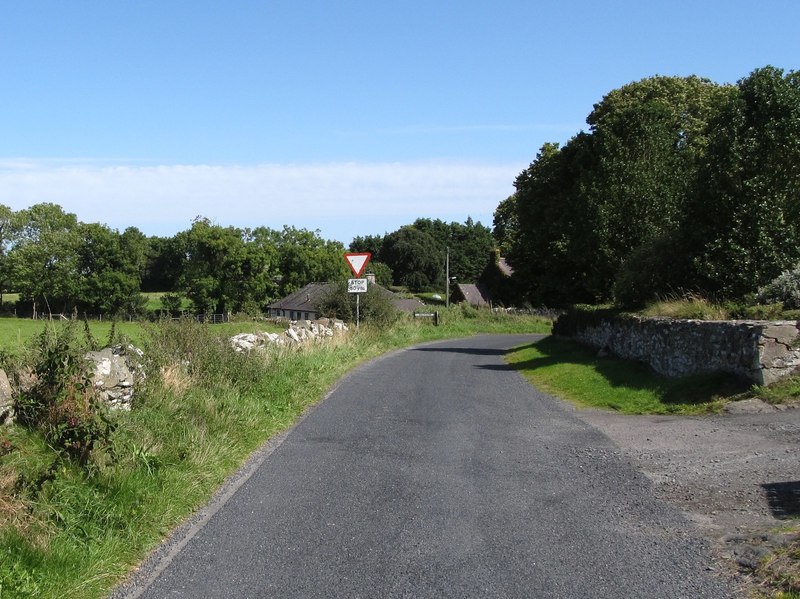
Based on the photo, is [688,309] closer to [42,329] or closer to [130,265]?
[42,329]

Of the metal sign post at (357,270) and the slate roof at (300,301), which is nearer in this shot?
the metal sign post at (357,270)

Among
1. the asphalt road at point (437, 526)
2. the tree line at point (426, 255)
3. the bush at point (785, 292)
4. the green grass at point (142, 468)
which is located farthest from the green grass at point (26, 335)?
the tree line at point (426, 255)

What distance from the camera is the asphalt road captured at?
4969 mm

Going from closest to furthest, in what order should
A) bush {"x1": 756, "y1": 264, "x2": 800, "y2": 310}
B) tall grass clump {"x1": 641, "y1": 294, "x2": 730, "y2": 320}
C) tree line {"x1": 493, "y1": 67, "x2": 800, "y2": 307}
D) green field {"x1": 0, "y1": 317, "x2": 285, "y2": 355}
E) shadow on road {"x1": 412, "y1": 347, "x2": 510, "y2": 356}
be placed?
green field {"x1": 0, "y1": 317, "x2": 285, "y2": 355}, bush {"x1": 756, "y1": 264, "x2": 800, "y2": 310}, tall grass clump {"x1": 641, "y1": 294, "x2": 730, "y2": 320}, tree line {"x1": 493, "y1": 67, "x2": 800, "y2": 307}, shadow on road {"x1": 412, "y1": 347, "x2": 510, "y2": 356}

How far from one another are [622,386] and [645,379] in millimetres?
710

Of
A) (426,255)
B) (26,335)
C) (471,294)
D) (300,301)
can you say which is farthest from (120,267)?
(26,335)

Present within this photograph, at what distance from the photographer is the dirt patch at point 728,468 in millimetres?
5723

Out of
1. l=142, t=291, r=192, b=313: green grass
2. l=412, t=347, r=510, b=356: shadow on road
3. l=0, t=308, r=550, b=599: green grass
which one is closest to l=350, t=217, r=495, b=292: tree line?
l=142, t=291, r=192, b=313: green grass

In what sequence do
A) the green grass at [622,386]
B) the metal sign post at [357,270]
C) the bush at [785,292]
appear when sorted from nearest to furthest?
the green grass at [622,386] → the bush at [785,292] → the metal sign post at [357,270]

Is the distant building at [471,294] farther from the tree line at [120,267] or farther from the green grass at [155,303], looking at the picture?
the green grass at [155,303]

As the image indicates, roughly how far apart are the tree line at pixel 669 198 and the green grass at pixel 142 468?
10.8m

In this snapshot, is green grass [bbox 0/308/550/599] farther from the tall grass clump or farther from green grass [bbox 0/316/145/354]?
the tall grass clump

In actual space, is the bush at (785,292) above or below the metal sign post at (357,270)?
below

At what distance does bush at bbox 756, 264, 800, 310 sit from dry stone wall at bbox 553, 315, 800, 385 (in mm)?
1538
